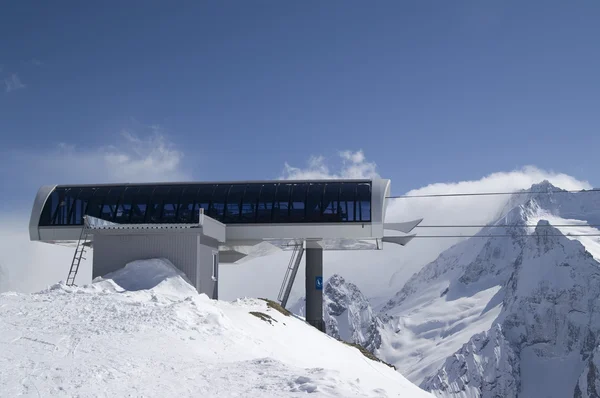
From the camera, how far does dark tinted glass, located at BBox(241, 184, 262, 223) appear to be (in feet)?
119

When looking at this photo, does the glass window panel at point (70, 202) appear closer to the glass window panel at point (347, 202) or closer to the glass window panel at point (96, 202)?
the glass window panel at point (96, 202)

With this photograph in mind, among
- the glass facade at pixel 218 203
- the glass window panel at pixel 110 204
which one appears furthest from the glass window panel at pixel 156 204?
the glass window panel at pixel 110 204

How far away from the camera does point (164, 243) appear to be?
2747cm

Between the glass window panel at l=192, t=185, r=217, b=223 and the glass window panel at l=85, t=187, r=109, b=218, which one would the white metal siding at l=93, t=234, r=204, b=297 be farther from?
the glass window panel at l=85, t=187, r=109, b=218

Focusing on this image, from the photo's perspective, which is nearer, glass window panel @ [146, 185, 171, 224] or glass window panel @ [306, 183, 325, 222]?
glass window panel @ [306, 183, 325, 222]

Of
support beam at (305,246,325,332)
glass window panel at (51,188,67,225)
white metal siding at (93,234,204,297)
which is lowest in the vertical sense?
support beam at (305,246,325,332)

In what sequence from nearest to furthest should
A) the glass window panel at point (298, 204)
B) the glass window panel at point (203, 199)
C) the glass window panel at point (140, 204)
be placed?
the glass window panel at point (298, 204), the glass window panel at point (203, 199), the glass window panel at point (140, 204)

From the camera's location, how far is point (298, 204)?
36094 millimetres

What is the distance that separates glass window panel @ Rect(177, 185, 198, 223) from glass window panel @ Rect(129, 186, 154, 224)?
1.95m

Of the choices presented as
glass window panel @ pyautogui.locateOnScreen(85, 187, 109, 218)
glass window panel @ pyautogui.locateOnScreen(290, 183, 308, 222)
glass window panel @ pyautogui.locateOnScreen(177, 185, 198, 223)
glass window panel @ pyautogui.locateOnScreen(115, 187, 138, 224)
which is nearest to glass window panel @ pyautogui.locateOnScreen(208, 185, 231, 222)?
glass window panel @ pyautogui.locateOnScreen(177, 185, 198, 223)

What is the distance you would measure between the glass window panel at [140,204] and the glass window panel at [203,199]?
9.41 ft

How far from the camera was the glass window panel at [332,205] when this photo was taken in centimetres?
3553

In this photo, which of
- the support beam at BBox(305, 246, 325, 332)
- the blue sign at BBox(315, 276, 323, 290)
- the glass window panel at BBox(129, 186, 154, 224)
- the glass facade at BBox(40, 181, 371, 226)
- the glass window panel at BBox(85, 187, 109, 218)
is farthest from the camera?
the blue sign at BBox(315, 276, 323, 290)

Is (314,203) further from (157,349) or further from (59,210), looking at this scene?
(157,349)
